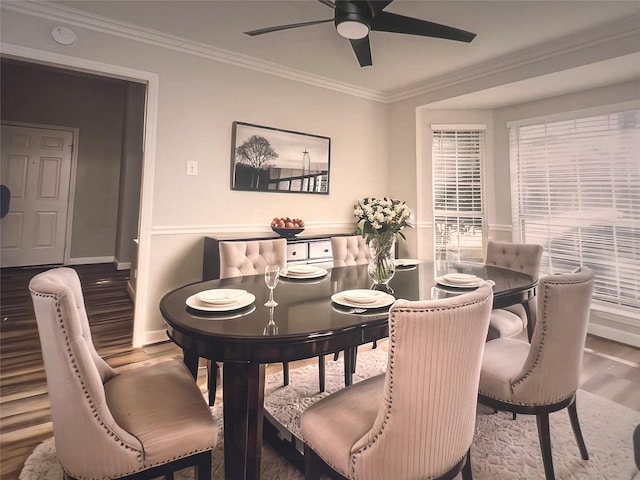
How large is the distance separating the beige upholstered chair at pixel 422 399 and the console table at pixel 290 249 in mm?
2104

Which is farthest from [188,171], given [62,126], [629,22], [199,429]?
[62,126]

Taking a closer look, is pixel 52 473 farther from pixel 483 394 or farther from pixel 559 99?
pixel 559 99

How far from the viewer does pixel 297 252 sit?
3.15 metres

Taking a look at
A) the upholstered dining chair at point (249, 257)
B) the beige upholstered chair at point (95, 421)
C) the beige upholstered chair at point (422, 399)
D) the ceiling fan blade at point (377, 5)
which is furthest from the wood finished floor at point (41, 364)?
the ceiling fan blade at point (377, 5)

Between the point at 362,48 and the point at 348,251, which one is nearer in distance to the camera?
the point at 362,48

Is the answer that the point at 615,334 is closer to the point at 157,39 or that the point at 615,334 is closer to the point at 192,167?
the point at 192,167

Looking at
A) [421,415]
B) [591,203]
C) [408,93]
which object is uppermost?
[408,93]

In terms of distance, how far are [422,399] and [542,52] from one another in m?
3.44

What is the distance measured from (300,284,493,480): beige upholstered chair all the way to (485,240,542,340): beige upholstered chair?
1.22m

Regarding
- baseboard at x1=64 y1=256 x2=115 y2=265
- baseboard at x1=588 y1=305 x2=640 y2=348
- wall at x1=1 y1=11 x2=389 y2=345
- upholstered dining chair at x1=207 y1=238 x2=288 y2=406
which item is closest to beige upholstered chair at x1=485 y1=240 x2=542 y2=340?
upholstered dining chair at x1=207 y1=238 x2=288 y2=406

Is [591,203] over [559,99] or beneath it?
beneath

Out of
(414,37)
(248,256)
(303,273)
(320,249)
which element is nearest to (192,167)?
(248,256)

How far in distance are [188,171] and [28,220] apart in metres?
4.22

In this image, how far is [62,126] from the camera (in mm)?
5527
